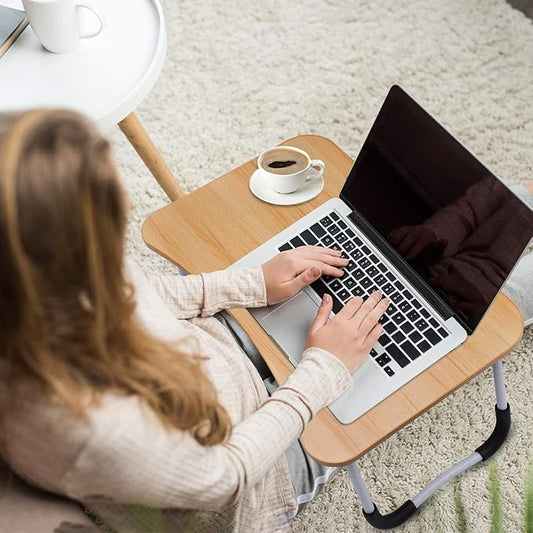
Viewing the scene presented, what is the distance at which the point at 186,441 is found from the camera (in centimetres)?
68

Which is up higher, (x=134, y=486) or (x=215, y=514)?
(x=134, y=486)

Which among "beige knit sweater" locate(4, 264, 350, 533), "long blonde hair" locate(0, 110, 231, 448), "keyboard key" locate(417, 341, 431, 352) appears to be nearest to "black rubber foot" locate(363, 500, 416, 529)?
"beige knit sweater" locate(4, 264, 350, 533)

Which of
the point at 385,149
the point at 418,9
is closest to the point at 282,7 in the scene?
the point at 418,9

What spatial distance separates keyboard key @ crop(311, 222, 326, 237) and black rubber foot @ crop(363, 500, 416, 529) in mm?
532

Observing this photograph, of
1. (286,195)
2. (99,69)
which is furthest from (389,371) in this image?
(99,69)

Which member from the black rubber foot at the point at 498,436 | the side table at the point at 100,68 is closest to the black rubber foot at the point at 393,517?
the black rubber foot at the point at 498,436

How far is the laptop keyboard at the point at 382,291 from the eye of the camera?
36.7 inches

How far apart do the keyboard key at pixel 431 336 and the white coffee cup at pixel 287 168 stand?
322mm

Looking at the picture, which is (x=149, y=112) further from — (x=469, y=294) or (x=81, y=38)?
(x=469, y=294)

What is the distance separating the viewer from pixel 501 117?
6.31ft

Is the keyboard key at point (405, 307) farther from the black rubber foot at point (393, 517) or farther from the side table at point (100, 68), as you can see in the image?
the side table at point (100, 68)

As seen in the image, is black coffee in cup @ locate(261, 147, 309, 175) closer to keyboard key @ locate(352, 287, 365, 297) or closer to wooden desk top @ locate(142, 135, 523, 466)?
wooden desk top @ locate(142, 135, 523, 466)

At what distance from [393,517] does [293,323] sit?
0.52 metres

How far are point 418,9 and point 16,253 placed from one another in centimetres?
198
